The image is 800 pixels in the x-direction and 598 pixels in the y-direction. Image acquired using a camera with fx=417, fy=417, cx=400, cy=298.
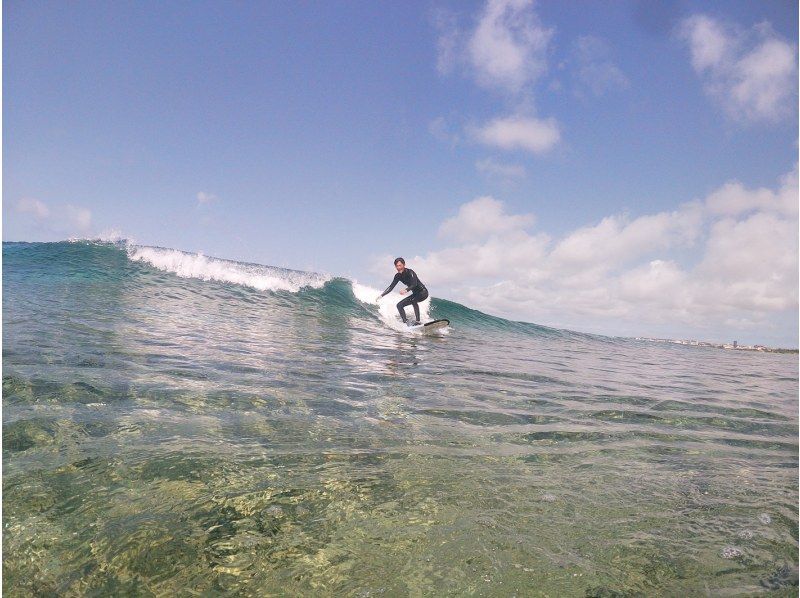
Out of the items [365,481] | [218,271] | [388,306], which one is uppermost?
[218,271]

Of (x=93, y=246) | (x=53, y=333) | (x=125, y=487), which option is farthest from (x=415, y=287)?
(x=93, y=246)

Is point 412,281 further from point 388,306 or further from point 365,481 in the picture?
point 365,481

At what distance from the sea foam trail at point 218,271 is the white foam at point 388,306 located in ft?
7.22

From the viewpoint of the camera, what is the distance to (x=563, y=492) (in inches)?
119

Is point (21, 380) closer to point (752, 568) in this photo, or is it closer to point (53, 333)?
point (53, 333)

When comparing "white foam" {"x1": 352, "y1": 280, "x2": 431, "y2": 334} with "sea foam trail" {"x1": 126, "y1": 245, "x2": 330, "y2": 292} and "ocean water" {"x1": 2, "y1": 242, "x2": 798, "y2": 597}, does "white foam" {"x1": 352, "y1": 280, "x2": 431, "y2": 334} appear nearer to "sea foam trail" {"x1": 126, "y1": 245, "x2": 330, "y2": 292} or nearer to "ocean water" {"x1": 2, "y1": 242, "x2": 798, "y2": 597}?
"sea foam trail" {"x1": 126, "y1": 245, "x2": 330, "y2": 292}

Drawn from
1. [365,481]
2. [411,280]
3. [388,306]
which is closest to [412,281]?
[411,280]

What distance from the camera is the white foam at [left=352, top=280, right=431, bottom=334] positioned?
17128 millimetres

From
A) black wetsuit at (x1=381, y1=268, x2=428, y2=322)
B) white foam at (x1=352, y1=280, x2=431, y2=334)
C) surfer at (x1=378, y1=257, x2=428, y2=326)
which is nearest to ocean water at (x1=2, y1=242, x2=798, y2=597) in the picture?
surfer at (x1=378, y1=257, x2=428, y2=326)

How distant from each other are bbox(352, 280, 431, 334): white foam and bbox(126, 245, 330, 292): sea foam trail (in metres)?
2.20

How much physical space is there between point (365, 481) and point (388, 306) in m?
17.4

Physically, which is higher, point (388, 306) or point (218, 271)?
point (218, 271)

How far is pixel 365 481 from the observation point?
9.81 feet

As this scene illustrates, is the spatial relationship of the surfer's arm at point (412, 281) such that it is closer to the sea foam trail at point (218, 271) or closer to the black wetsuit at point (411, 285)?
the black wetsuit at point (411, 285)
